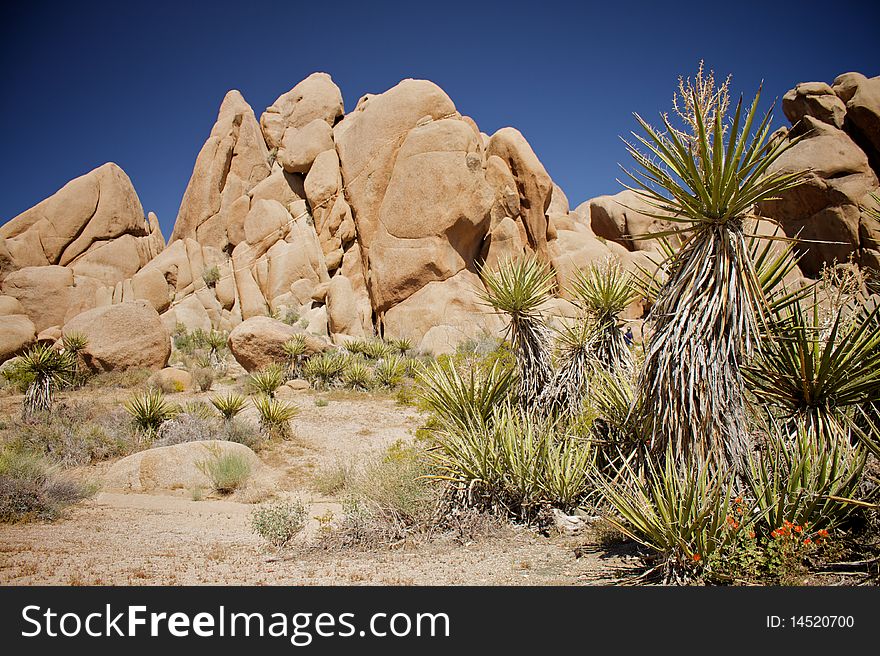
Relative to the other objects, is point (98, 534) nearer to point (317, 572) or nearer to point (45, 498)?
point (45, 498)

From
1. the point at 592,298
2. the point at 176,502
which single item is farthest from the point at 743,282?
the point at 176,502

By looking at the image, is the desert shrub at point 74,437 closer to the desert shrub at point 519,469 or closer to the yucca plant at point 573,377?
the desert shrub at point 519,469

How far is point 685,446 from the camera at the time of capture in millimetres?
4594

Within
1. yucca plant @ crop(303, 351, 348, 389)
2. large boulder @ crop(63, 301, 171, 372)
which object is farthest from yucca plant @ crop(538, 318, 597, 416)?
large boulder @ crop(63, 301, 171, 372)

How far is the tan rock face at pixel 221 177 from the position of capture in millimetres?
33719

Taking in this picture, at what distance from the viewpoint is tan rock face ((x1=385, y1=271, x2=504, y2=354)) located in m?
24.5

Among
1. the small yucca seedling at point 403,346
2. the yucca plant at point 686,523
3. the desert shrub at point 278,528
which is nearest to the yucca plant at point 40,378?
the desert shrub at point 278,528

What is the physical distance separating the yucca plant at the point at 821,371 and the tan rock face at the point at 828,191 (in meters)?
21.1

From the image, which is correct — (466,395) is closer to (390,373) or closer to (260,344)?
(390,373)

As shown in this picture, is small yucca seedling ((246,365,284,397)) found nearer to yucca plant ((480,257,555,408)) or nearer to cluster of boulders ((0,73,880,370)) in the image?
cluster of boulders ((0,73,880,370))

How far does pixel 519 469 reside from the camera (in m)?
5.85

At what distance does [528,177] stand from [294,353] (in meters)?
17.6

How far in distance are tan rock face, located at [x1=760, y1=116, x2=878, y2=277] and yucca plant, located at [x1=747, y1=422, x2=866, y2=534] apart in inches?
864

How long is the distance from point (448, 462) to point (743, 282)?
12.0ft
